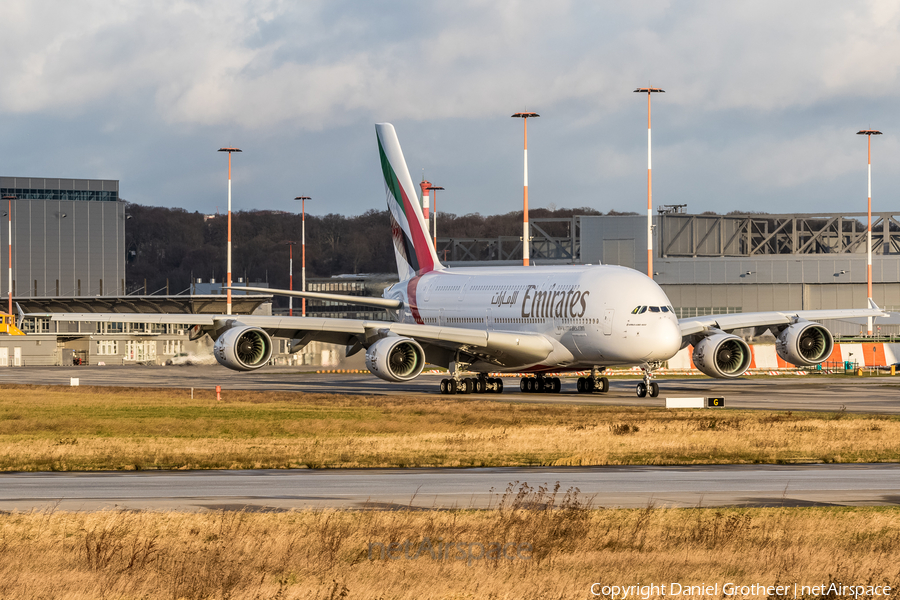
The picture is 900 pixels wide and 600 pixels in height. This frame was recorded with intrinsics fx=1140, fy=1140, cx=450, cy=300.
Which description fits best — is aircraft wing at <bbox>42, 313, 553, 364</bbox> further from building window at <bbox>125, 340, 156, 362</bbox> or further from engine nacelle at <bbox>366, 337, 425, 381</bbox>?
building window at <bbox>125, 340, 156, 362</bbox>

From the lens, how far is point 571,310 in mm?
47688

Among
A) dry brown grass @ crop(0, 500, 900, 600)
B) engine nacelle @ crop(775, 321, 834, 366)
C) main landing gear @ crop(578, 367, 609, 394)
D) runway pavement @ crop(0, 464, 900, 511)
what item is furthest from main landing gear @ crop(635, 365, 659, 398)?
dry brown grass @ crop(0, 500, 900, 600)

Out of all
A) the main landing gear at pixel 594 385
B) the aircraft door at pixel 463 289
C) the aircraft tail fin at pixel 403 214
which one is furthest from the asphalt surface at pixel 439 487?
the aircraft tail fin at pixel 403 214

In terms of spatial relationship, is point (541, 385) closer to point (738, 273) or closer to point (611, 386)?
point (611, 386)

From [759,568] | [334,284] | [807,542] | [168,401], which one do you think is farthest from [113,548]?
[334,284]

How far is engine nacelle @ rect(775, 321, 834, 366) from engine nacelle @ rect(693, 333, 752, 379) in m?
3.61

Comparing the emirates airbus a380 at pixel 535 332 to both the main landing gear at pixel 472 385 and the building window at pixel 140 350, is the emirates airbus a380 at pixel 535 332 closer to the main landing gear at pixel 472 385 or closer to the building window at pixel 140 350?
the main landing gear at pixel 472 385

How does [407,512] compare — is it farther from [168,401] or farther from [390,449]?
[168,401]

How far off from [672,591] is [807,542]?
3.81 metres

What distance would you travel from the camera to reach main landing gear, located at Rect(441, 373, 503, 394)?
170 feet

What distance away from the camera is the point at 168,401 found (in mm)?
48656

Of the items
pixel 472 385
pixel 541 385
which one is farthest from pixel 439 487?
pixel 541 385

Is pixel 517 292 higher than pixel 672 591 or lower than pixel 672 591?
higher

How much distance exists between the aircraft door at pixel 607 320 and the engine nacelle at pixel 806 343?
10.2 metres
